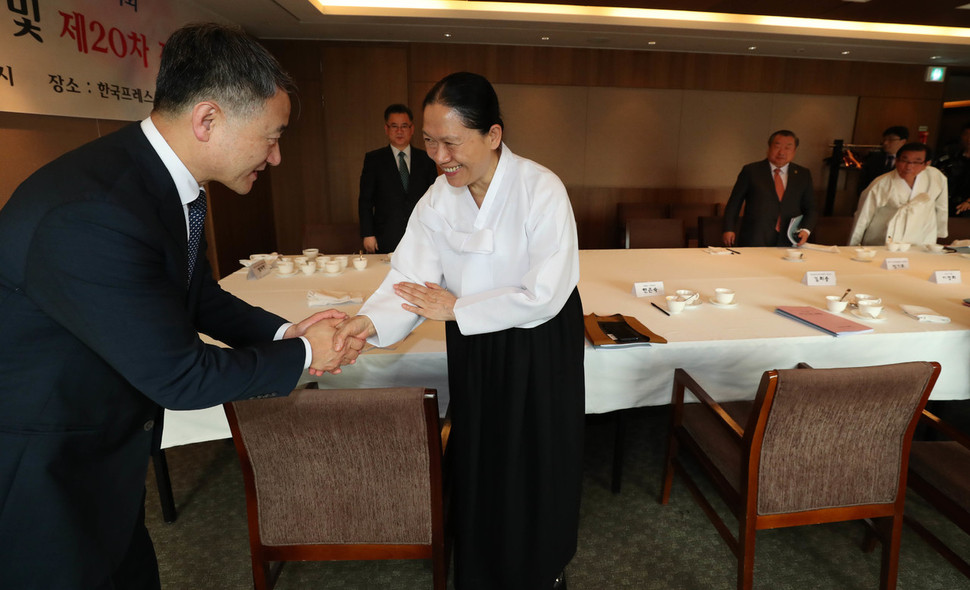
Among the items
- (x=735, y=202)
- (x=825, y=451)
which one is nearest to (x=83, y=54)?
(x=825, y=451)

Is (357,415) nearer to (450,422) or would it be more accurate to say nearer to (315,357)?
(315,357)

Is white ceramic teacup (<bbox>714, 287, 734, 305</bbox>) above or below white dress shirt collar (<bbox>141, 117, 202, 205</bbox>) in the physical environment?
below

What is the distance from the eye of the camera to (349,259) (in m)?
3.13

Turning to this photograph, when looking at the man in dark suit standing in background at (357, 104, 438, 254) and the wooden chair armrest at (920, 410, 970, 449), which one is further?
the man in dark suit standing in background at (357, 104, 438, 254)

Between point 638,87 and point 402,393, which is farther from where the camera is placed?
point 638,87

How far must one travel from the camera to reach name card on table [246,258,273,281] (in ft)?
8.98

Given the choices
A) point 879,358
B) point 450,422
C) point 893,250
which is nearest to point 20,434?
point 450,422

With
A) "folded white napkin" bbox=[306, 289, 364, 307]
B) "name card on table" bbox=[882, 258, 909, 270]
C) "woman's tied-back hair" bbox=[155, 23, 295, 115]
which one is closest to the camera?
"woman's tied-back hair" bbox=[155, 23, 295, 115]

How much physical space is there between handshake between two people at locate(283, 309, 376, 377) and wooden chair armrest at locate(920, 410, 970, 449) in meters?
1.67

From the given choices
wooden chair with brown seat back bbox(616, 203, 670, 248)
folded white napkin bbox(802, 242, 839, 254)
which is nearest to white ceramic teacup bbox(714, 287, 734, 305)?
folded white napkin bbox(802, 242, 839, 254)

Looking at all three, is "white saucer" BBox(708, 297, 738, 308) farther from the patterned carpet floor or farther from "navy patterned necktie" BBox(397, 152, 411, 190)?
"navy patterned necktie" BBox(397, 152, 411, 190)

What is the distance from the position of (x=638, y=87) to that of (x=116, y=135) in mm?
6461

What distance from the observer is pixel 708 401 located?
172cm

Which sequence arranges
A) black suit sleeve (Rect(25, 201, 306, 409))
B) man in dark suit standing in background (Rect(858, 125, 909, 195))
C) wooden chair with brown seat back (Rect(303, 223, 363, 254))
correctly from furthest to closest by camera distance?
man in dark suit standing in background (Rect(858, 125, 909, 195)) → wooden chair with brown seat back (Rect(303, 223, 363, 254)) → black suit sleeve (Rect(25, 201, 306, 409))
